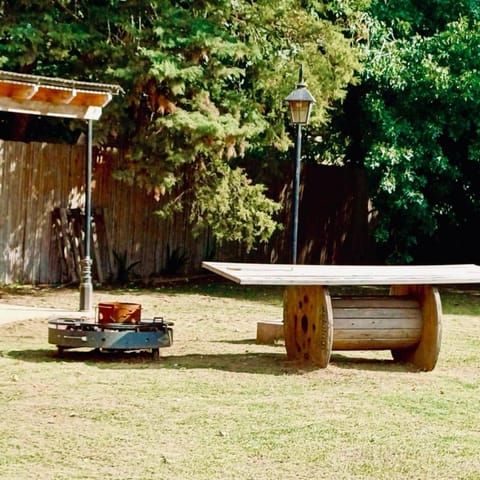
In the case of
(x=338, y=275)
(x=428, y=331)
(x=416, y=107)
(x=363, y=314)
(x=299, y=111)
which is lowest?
(x=428, y=331)

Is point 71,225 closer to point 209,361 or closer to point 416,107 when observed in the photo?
point 416,107

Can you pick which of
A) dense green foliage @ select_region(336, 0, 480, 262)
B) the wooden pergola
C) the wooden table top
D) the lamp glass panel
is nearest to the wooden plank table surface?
the wooden table top

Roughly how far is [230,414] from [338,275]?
2.20m

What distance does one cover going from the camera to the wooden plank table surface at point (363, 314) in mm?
8594

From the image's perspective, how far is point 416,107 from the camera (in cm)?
1720

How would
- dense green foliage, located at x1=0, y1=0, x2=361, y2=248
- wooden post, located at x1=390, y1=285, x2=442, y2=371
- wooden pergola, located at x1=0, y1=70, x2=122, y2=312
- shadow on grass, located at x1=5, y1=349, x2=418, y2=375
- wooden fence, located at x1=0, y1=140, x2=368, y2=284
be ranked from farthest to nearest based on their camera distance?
wooden fence, located at x1=0, y1=140, x2=368, y2=284, dense green foliage, located at x1=0, y1=0, x2=361, y2=248, wooden pergola, located at x1=0, y1=70, x2=122, y2=312, wooden post, located at x1=390, y1=285, x2=442, y2=371, shadow on grass, located at x1=5, y1=349, x2=418, y2=375

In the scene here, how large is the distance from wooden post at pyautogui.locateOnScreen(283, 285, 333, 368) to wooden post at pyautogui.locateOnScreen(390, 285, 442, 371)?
3.06ft

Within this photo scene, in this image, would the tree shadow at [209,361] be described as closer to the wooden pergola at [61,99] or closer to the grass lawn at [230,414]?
the grass lawn at [230,414]

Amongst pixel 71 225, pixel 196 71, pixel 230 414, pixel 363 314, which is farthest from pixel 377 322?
pixel 71 225

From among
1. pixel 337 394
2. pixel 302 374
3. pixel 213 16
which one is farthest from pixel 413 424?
pixel 213 16

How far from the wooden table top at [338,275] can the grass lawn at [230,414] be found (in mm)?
805

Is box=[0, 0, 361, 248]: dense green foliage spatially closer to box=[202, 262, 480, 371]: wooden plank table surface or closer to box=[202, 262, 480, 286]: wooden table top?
box=[202, 262, 480, 286]: wooden table top

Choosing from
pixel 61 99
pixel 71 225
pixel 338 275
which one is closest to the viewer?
pixel 338 275

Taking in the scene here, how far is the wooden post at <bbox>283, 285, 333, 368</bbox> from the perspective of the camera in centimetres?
859
